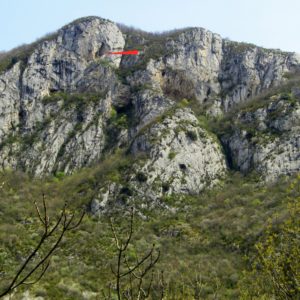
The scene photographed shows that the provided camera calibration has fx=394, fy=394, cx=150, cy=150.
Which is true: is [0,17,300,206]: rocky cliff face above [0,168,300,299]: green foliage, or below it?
above

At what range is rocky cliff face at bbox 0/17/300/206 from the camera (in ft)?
194

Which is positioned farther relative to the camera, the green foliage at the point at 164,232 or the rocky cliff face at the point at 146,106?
the rocky cliff face at the point at 146,106

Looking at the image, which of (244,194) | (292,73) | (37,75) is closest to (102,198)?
(244,194)

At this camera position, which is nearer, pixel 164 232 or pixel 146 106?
pixel 164 232

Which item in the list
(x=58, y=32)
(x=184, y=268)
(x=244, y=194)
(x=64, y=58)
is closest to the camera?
(x=184, y=268)

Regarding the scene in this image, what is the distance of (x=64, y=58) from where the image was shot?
84.1 metres

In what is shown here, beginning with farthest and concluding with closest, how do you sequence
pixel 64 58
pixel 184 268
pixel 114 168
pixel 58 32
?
pixel 58 32, pixel 64 58, pixel 114 168, pixel 184 268

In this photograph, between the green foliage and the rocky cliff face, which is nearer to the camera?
the green foliage

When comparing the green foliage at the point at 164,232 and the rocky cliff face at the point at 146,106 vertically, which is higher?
the rocky cliff face at the point at 146,106

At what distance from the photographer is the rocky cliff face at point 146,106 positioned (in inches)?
2328

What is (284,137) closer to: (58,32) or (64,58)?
(64,58)

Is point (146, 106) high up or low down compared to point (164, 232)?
up

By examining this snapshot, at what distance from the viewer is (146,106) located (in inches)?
2862

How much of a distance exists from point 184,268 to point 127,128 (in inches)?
1551
